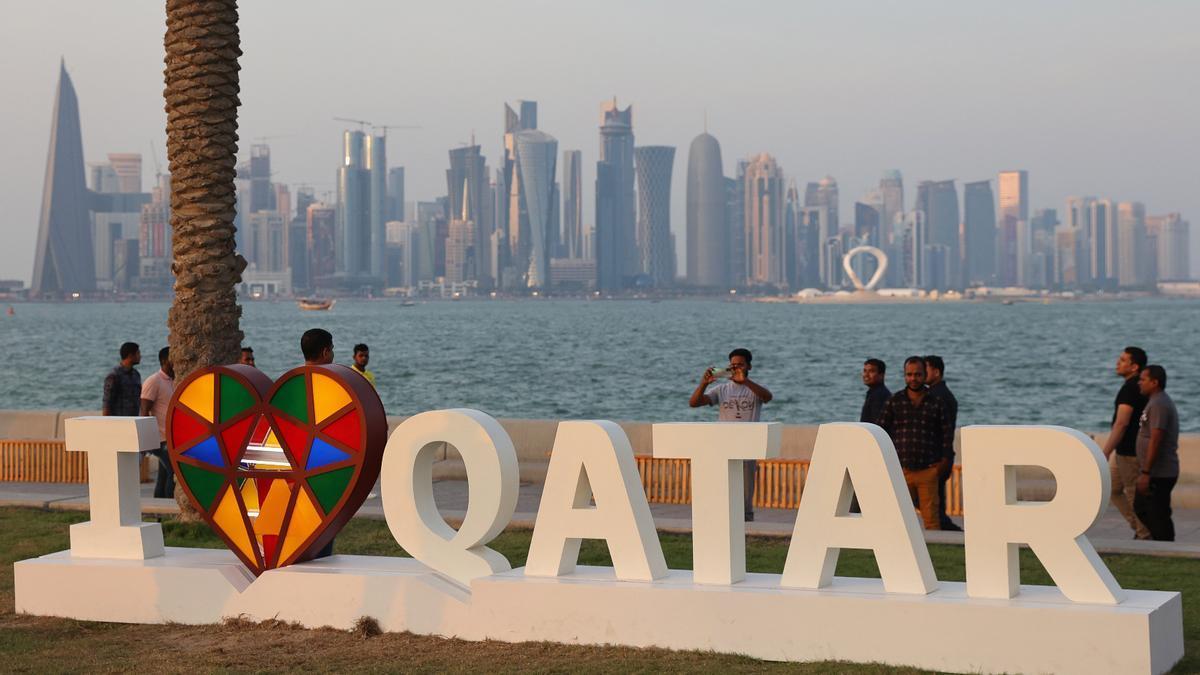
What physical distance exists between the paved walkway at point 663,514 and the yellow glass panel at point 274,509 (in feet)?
13.9

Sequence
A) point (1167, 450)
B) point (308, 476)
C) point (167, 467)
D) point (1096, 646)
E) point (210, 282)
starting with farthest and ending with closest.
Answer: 1. point (167, 467)
2. point (210, 282)
3. point (1167, 450)
4. point (308, 476)
5. point (1096, 646)

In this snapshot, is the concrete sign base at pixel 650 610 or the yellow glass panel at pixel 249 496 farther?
the yellow glass panel at pixel 249 496

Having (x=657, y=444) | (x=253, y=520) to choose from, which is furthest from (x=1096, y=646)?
(x=253, y=520)

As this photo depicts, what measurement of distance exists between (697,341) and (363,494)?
336ft

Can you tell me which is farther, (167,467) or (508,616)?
(167,467)

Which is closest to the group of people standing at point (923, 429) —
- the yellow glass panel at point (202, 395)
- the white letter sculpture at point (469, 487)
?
the white letter sculpture at point (469, 487)

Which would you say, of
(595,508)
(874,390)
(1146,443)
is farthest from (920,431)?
(595,508)

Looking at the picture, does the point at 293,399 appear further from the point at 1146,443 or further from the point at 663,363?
the point at 663,363

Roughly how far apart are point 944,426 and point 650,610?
4869 mm

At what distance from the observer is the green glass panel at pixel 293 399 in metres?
9.09

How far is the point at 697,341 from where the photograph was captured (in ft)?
364

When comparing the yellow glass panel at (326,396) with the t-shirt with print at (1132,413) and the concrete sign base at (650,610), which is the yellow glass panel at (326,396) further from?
the t-shirt with print at (1132,413)

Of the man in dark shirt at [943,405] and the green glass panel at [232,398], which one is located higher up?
the green glass panel at [232,398]

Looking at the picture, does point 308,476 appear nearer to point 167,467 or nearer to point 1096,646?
point 1096,646
